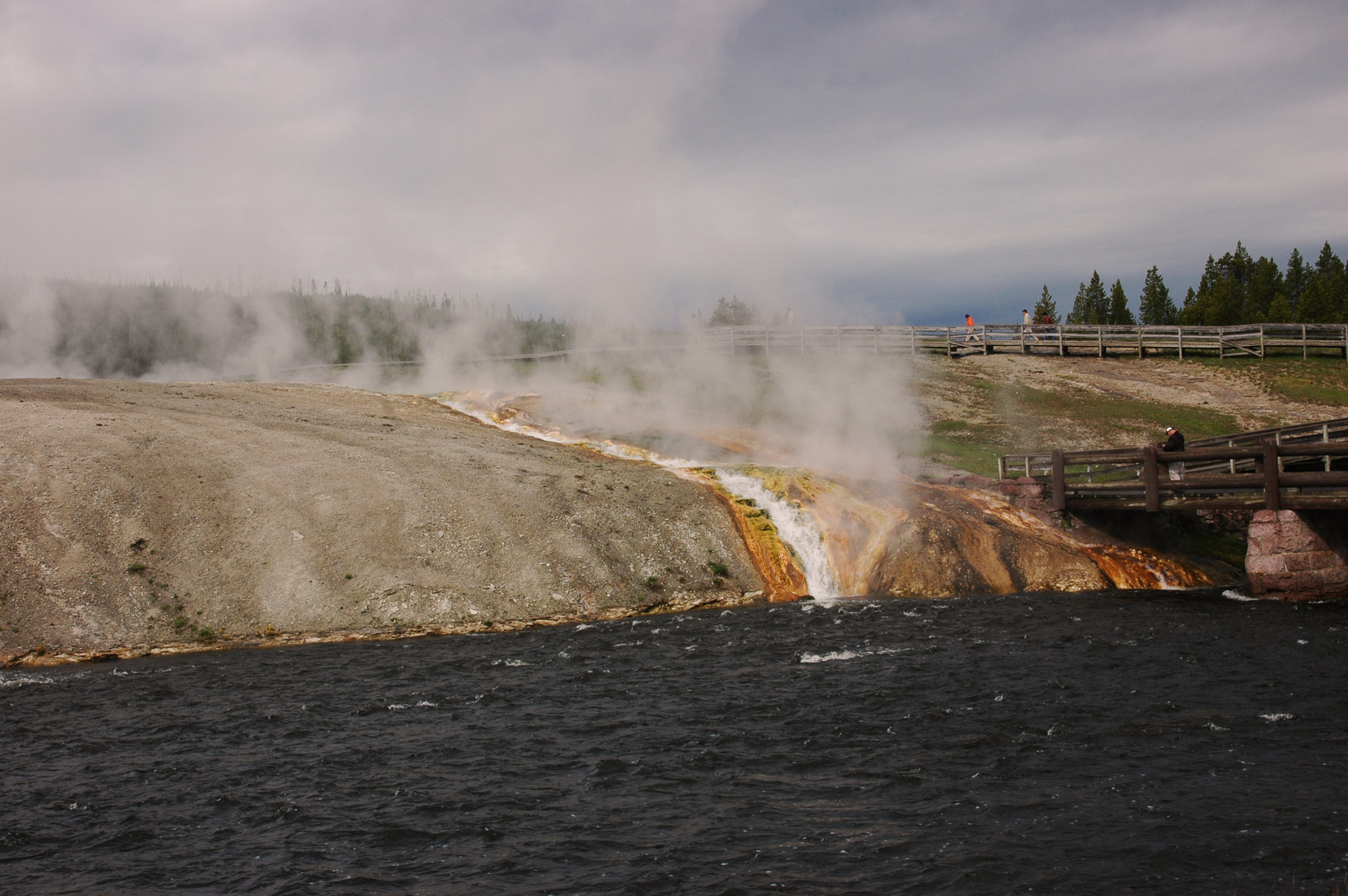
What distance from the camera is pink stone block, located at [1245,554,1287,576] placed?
21500 millimetres

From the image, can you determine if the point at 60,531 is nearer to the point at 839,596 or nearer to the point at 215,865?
the point at 215,865

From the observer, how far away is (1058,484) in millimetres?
26438

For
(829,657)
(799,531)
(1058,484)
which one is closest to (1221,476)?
(1058,484)

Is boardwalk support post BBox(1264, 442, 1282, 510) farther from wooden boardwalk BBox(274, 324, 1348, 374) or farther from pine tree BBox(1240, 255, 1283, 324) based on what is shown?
pine tree BBox(1240, 255, 1283, 324)

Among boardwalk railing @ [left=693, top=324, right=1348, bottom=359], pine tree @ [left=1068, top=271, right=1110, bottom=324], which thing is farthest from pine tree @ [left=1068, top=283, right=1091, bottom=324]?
boardwalk railing @ [left=693, top=324, right=1348, bottom=359]

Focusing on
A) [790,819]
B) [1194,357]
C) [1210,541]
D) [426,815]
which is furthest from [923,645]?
[1194,357]

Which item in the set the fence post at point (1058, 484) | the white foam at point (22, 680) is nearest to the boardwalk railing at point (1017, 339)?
the fence post at point (1058, 484)

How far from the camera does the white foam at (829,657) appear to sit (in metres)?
17.0

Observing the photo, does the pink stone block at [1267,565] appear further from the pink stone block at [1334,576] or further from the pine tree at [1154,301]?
the pine tree at [1154,301]

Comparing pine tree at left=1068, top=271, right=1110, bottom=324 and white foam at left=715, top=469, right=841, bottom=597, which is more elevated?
pine tree at left=1068, top=271, right=1110, bottom=324

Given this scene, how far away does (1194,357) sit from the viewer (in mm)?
55938

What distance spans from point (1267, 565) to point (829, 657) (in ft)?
40.8

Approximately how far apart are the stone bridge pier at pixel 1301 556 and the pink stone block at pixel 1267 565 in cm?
2

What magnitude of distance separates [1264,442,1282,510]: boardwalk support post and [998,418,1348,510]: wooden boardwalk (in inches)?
0.6
